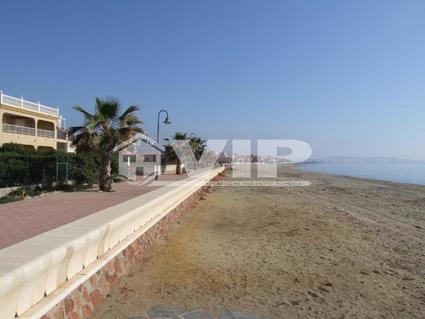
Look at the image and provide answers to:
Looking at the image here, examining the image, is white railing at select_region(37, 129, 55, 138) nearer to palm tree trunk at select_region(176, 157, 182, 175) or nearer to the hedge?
palm tree trunk at select_region(176, 157, 182, 175)

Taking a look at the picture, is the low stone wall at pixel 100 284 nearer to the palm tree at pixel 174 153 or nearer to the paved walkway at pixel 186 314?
the paved walkway at pixel 186 314

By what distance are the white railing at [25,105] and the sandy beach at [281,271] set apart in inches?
948

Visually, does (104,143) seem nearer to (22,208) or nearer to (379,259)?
(22,208)

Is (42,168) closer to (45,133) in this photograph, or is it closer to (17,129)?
(17,129)

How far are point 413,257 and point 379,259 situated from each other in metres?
0.97

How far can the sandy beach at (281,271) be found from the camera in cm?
511

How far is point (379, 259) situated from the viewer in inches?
316

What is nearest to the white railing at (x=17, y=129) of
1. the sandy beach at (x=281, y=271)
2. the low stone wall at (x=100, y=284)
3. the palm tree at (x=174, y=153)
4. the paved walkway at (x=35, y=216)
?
the palm tree at (x=174, y=153)

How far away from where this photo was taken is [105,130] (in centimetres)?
1585

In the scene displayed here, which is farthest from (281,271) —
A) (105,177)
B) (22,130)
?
(22,130)

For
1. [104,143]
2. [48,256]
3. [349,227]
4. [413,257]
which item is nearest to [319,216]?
[349,227]

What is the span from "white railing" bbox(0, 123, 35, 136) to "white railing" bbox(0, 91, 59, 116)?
173cm

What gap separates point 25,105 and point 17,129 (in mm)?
2827

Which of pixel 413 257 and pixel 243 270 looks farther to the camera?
pixel 413 257
